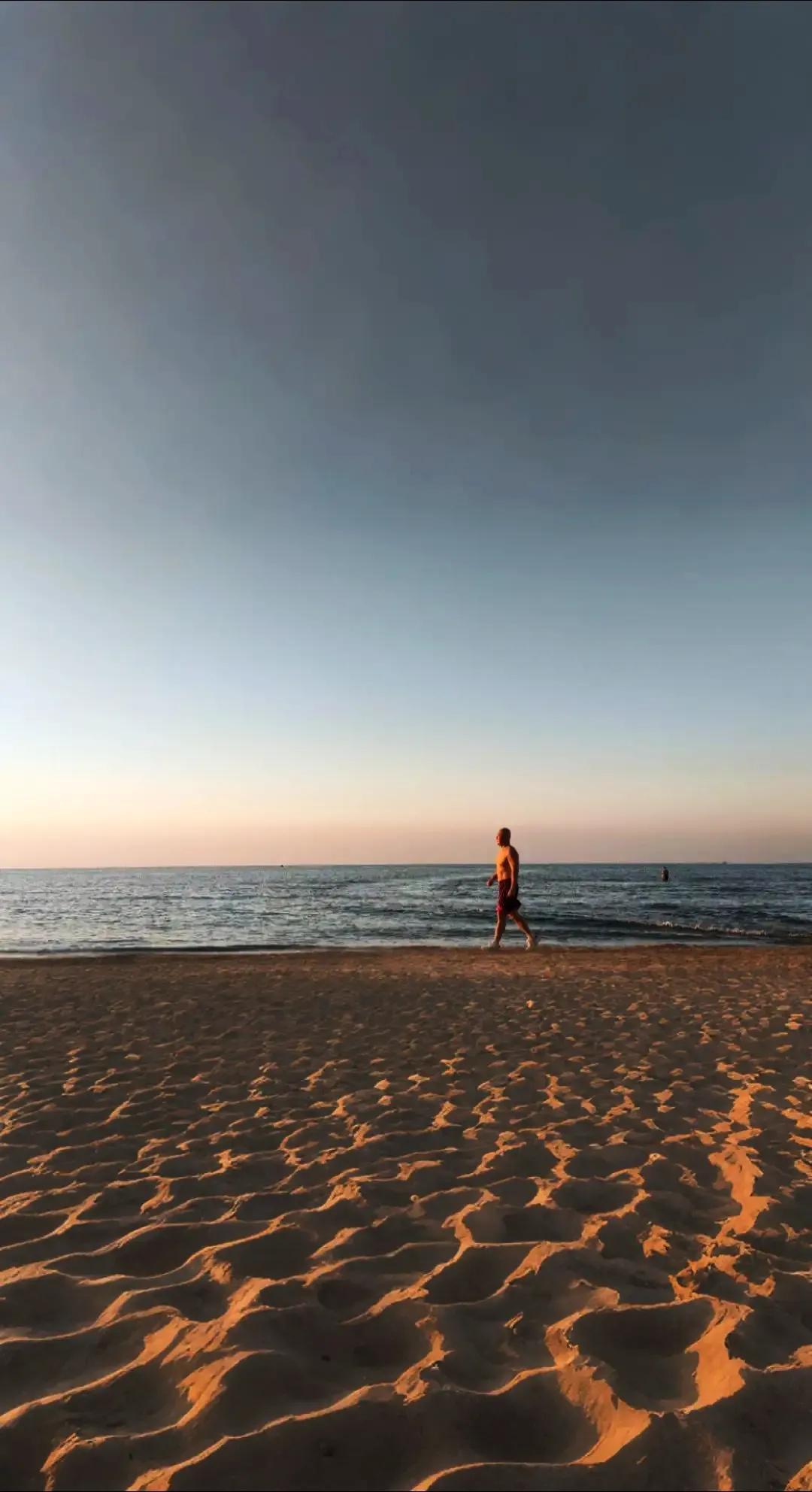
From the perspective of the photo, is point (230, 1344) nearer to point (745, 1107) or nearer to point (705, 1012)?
point (745, 1107)

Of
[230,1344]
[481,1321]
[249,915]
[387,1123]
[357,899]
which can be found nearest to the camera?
[230,1344]

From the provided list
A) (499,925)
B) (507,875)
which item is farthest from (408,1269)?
(499,925)

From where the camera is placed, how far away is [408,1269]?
3.09 m

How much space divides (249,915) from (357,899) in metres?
11.3

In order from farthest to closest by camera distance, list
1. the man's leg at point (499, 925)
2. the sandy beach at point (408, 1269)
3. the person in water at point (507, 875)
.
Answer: the man's leg at point (499, 925), the person in water at point (507, 875), the sandy beach at point (408, 1269)

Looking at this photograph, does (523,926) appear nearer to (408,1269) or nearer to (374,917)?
(408,1269)

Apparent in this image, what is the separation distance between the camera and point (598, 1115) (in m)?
5.08

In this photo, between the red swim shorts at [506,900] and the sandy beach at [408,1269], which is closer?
the sandy beach at [408,1269]

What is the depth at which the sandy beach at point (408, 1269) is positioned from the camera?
6.84 ft

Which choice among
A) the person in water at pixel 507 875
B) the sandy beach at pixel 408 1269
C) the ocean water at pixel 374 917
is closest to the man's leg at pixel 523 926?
the person in water at pixel 507 875

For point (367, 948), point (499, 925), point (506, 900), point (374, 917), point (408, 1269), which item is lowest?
point (374, 917)

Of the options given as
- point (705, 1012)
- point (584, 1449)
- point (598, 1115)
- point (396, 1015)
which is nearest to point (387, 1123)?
point (598, 1115)

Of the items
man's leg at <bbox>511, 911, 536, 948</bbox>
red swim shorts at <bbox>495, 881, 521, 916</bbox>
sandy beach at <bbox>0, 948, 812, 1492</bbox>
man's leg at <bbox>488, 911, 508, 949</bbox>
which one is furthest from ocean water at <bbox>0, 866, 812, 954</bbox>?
sandy beach at <bbox>0, 948, 812, 1492</bbox>

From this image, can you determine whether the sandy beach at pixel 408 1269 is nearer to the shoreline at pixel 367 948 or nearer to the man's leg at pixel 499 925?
the man's leg at pixel 499 925
